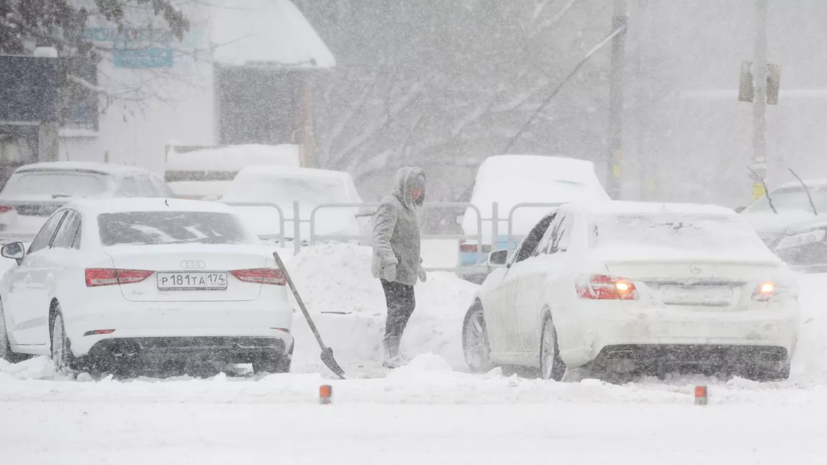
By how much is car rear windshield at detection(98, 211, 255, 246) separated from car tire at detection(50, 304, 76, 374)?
0.67m

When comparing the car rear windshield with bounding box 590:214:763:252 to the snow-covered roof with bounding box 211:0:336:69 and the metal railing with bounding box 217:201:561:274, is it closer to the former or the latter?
the metal railing with bounding box 217:201:561:274

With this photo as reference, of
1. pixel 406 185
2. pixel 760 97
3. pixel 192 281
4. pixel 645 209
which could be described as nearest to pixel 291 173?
pixel 760 97

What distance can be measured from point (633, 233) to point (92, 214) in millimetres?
3968

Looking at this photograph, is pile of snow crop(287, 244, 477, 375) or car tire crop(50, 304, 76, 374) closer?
car tire crop(50, 304, 76, 374)

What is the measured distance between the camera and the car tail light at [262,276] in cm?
955

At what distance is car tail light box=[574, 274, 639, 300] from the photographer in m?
8.55

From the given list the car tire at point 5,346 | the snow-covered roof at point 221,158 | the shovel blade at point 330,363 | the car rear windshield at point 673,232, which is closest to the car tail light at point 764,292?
the car rear windshield at point 673,232

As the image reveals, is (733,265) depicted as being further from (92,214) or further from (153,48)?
(153,48)

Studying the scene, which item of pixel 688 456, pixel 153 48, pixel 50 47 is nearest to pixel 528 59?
pixel 153 48

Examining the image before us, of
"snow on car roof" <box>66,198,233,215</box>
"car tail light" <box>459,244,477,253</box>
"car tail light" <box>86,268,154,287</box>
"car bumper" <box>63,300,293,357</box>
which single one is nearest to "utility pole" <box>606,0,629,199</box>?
"car tail light" <box>459,244,477,253</box>

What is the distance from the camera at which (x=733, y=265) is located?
341 inches

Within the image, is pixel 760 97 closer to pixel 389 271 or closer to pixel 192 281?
pixel 389 271

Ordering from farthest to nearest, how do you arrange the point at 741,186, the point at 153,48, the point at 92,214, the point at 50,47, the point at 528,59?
1. the point at 741,186
2. the point at 528,59
3. the point at 153,48
4. the point at 50,47
5. the point at 92,214

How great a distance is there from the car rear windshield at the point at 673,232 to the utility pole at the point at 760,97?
42.6 feet
